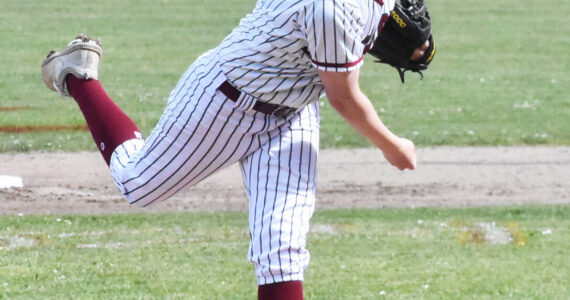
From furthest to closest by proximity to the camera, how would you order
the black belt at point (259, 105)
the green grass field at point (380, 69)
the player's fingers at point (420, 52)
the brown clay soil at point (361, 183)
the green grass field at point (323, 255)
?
1. the green grass field at point (380, 69)
2. the brown clay soil at point (361, 183)
3. the green grass field at point (323, 255)
4. the player's fingers at point (420, 52)
5. the black belt at point (259, 105)

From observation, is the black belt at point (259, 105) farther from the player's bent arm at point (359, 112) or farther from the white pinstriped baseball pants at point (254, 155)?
the player's bent arm at point (359, 112)

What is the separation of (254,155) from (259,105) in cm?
21

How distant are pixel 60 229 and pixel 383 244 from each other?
1.90 metres

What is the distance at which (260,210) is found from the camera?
364cm

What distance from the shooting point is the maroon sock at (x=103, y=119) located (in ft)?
13.7

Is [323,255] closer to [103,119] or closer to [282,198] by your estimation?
[103,119]

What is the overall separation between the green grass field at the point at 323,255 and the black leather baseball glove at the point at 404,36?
1585 millimetres

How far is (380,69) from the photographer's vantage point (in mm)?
14094

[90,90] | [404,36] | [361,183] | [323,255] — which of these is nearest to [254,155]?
[404,36]

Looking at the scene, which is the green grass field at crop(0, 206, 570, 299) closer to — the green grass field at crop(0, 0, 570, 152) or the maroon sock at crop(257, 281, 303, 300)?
the maroon sock at crop(257, 281, 303, 300)

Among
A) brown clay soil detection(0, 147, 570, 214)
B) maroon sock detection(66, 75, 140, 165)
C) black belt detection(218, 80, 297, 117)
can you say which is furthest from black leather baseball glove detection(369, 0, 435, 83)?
brown clay soil detection(0, 147, 570, 214)

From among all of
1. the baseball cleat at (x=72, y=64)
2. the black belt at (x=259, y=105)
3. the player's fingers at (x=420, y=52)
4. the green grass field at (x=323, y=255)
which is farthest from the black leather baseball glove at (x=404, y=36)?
the green grass field at (x=323, y=255)

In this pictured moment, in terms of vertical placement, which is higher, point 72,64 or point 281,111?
point 72,64

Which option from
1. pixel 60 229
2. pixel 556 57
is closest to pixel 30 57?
pixel 556 57
